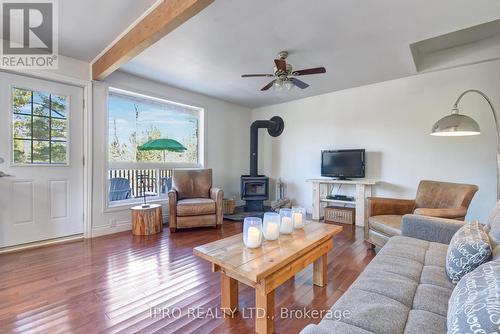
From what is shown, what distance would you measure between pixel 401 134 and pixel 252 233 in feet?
11.5

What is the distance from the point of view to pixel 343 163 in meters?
4.31

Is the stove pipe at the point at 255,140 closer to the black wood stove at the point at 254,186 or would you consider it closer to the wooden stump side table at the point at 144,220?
the black wood stove at the point at 254,186

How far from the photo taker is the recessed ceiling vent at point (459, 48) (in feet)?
9.65

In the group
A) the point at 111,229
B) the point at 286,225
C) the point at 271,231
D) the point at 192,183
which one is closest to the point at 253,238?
the point at 271,231

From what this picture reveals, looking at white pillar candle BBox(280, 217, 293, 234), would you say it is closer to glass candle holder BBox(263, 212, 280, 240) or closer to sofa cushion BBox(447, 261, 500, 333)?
glass candle holder BBox(263, 212, 280, 240)

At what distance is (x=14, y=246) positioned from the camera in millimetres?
2758

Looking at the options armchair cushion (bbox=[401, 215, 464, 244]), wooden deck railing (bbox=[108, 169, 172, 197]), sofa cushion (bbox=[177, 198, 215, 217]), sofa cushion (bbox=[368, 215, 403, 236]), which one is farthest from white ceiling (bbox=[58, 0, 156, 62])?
sofa cushion (bbox=[368, 215, 403, 236])

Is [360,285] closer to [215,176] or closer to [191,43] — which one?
[191,43]

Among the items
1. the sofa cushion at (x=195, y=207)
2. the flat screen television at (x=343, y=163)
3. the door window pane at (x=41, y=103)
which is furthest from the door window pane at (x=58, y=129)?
the flat screen television at (x=343, y=163)

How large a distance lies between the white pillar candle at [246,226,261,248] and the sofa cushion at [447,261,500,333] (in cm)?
103

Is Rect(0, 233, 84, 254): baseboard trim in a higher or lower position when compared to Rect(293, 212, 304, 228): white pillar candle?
lower

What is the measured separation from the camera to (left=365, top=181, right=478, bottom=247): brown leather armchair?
238cm

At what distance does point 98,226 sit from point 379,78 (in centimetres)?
492

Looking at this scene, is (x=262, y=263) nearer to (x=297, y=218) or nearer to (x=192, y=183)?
(x=297, y=218)
